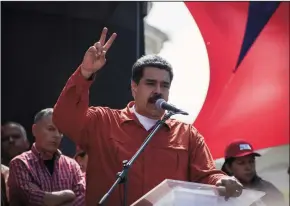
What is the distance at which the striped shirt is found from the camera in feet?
13.1

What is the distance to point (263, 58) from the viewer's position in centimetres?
604

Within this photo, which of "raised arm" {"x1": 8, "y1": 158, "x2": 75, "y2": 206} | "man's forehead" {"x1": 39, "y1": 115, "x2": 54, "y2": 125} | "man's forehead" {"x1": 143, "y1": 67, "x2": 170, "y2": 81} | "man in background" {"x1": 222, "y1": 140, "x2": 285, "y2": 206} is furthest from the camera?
"man in background" {"x1": 222, "y1": 140, "x2": 285, "y2": 206}

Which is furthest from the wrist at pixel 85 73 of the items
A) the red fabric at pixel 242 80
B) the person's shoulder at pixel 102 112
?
the red fabric at pixel 242 80

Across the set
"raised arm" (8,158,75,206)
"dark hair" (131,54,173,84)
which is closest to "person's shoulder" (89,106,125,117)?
"dark hair" (131,54,173,84)

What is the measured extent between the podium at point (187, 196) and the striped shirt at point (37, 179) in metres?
1.58

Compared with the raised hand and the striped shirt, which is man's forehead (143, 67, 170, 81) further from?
the striped shirt

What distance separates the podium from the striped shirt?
1.58 metres

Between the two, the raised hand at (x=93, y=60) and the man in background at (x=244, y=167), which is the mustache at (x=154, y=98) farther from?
the man in background at (x=244, y=167)

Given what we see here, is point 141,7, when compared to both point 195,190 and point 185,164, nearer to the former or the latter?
point 185,164

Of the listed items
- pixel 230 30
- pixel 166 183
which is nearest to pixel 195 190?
pixel 166 183

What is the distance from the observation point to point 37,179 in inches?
160

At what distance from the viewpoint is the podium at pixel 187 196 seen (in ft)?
8.14

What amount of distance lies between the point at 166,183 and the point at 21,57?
3461 mm

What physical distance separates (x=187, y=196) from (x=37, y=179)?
69.0 inches
